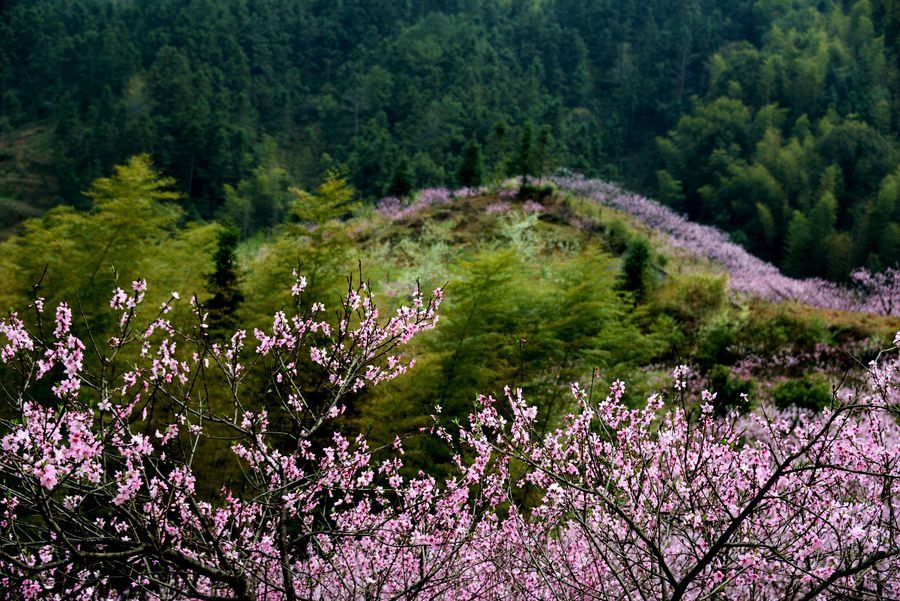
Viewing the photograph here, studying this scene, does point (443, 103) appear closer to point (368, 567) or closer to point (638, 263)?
point (638, 263)

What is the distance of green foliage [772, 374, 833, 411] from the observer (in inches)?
445

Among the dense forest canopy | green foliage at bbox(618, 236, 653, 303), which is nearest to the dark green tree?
the dense forest canopy

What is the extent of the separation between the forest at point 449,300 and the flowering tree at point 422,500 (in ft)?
0.19

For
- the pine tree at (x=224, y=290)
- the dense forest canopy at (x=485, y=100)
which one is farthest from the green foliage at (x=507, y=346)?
the dense forest canopy at (x=485, y=100)

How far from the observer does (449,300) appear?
1054 cm

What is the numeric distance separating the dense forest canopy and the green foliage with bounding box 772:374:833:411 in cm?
1815

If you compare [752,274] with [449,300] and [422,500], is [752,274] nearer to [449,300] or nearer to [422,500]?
[449,300]

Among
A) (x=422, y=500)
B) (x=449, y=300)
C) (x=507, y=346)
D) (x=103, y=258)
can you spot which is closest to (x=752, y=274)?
(x=449, y=300)

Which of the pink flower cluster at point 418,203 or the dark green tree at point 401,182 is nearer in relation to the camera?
the pink flower cluster at point 418,203

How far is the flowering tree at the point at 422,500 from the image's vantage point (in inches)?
103

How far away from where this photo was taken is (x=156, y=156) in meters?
53.3

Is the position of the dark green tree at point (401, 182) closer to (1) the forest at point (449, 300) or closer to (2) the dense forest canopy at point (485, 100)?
(2) the dense forest canopy at point (485, 100)

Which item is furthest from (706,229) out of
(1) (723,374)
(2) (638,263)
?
(1) (723,374)

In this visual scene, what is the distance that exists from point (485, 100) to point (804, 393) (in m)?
63.3
